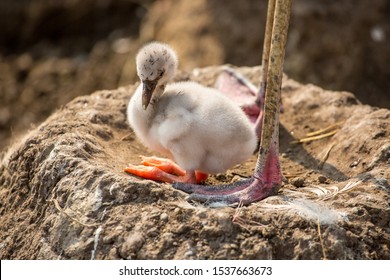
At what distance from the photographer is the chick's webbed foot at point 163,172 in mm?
4043

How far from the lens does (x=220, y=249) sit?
3.59m

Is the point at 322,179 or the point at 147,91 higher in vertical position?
the point at 147,91

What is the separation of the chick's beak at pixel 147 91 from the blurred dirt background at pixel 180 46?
10.3 ft

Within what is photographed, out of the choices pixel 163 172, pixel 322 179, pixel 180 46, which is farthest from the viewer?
pixel 180 46

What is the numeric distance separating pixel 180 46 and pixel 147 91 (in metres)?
3.67

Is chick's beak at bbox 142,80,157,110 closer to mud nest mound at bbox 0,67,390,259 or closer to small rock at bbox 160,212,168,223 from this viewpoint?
mud nest mound at bbox 0,67,390,259

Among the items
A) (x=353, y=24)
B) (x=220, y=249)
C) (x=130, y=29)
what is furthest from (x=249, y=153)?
(x=130, y=29)

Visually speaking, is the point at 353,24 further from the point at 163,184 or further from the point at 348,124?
the point at 163,184

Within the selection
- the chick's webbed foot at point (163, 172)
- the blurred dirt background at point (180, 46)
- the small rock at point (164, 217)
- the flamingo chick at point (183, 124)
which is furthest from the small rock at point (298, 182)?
the blurred dirt background at point (180, 46)

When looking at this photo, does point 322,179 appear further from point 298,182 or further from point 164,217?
point 164,217

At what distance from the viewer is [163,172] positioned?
412cm

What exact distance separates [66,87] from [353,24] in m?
2.61

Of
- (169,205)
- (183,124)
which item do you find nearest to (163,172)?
(183,124)

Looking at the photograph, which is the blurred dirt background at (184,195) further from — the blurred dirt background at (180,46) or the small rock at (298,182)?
the blurred dirt background at (180,46)
